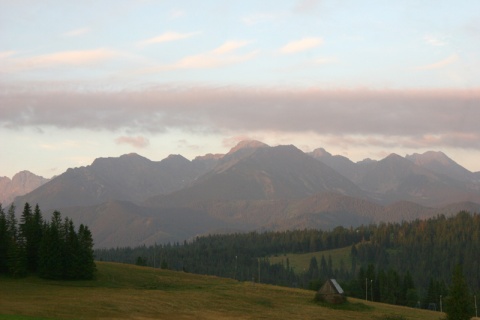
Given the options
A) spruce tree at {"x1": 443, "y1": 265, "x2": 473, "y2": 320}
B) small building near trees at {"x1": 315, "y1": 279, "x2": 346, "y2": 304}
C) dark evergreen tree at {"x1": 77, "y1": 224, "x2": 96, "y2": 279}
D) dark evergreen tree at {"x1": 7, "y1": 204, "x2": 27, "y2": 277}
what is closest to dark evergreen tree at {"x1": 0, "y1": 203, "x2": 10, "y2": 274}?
dark evergreen tree at {"x1": 7, "y1": 204, "x2": 27, "y2": 277}

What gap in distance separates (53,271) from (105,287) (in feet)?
37.0

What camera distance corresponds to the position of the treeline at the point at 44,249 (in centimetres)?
13138

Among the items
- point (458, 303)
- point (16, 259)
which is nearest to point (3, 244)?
point (16, 259)

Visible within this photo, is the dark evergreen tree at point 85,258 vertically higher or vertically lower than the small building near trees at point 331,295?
higher

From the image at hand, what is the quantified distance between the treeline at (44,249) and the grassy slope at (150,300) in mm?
3993

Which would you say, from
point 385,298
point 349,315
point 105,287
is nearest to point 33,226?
point 105,287

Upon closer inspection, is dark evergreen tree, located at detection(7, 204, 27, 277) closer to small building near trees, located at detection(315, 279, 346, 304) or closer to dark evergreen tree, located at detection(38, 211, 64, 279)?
dark evergreen tree, located at detection(38, 211, 64, 279)

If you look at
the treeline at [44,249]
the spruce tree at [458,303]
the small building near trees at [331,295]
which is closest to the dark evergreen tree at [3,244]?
the treeline at [44,249]

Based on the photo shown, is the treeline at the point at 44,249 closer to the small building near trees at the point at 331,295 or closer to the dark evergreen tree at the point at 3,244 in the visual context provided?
the dark evergreen tree at the point at 3,244

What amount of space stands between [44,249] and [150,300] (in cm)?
3217

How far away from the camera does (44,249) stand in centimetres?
13538

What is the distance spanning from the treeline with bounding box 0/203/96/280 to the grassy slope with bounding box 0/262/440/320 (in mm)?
3993

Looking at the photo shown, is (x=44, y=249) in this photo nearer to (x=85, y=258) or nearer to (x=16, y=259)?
(x=16, y=259)

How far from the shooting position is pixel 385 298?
626ft
